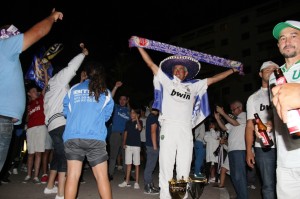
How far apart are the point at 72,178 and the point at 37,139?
374 centimetres

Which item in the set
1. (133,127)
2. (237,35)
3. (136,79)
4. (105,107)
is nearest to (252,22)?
(237,35)

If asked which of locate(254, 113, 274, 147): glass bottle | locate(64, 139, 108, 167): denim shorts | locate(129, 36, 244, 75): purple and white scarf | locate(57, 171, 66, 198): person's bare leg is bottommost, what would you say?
locate(57, 171, 66, 198): person's bare leg

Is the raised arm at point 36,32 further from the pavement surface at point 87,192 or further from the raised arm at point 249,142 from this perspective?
the pavement surface at point 87,192

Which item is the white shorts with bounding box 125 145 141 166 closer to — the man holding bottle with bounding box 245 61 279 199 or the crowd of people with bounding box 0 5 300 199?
the crowd of people with bounding box 0 5 300 199

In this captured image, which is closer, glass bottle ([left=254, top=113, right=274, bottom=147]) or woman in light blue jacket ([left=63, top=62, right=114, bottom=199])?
glass bottle ([left=254, top=113, right=274, bottom=147])

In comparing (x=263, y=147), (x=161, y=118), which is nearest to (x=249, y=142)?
(x=263, y=147)

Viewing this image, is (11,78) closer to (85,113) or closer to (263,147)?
(85,113)

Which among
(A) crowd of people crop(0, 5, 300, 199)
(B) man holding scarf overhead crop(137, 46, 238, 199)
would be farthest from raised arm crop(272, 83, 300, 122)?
(B) man holding scarf overhead crop(137, 46, 238, 199)

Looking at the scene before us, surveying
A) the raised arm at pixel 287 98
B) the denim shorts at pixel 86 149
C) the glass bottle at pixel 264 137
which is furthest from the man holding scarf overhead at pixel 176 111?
the raised arm at pixel 287 98

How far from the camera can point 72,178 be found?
14.0ft

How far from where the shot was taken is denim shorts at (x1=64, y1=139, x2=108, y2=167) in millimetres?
4285

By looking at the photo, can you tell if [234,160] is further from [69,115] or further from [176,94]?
[69,115]

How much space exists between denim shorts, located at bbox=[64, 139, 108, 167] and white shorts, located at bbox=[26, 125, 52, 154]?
353 cm

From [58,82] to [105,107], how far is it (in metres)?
1.52
